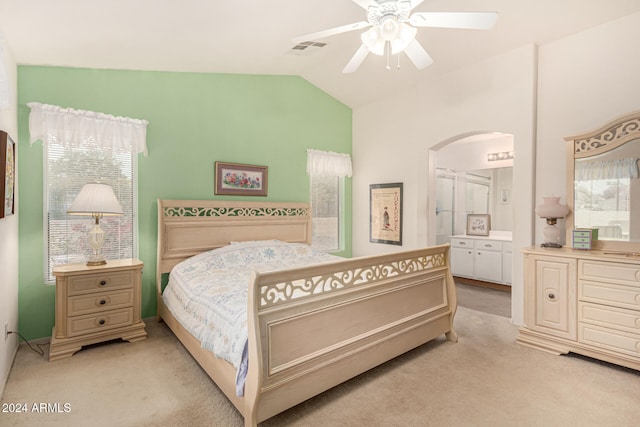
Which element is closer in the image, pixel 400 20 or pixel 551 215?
pixel 400 20

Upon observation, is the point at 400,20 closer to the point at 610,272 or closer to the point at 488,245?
the point at 610,272

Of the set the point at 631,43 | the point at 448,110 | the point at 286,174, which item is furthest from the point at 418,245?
the point at 631,43

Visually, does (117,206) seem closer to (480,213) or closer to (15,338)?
(15,338)

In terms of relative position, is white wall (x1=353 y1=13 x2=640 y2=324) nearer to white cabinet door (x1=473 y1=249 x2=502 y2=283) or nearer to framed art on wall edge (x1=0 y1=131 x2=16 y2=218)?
white cabinet door (x1=473 y1=249 x2=502 y2=283)

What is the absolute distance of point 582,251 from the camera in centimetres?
299

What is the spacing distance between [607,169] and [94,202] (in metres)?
4.60

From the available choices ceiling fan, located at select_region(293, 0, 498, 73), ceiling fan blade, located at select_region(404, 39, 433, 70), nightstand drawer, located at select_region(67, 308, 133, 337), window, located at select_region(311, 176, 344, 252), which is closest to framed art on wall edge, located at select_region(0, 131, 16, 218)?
nightstand drawer, located at select_region(67, 308, 133, 337)

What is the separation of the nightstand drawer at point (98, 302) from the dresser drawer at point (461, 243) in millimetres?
4930

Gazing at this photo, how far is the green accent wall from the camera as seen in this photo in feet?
9.95

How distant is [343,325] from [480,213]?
4.61 metres

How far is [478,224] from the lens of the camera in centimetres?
577

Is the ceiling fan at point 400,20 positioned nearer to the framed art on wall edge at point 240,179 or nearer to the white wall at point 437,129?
the white wall at point 437,129

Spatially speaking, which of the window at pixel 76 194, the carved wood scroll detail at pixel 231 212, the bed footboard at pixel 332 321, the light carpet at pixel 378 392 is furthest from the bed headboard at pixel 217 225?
the bed footboard at pixel 332 321

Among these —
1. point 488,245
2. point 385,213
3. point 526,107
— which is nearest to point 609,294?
point 526,107
